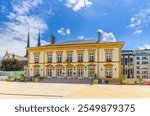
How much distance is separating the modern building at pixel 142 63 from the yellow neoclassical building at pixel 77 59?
44056mm

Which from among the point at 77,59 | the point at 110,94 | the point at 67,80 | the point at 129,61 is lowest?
the point at 67,80

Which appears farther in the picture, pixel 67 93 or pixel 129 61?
pixel 129 61

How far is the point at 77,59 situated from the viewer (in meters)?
30.6

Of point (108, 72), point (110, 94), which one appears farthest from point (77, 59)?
point (110, 94)

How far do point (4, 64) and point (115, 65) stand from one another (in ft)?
88.6

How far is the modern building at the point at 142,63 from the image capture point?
71.8 metres

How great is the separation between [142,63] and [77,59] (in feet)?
153

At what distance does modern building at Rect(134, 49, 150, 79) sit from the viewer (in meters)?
71.8

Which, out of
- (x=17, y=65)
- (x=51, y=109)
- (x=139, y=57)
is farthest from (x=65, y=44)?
(x=139, y=57)

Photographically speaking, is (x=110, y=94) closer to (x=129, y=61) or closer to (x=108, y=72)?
(x=108, y=72)

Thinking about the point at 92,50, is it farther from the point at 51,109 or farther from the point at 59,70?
the point at 51,109

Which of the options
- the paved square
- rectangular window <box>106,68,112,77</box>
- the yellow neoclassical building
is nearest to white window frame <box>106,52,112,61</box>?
the yellow neoclassical building

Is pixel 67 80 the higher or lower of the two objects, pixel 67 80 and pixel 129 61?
the lower

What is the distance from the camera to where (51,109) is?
6336mm
